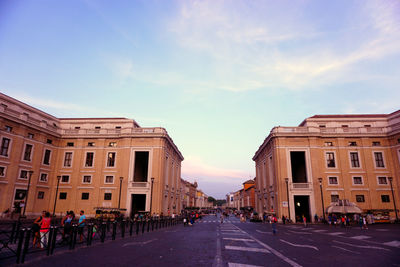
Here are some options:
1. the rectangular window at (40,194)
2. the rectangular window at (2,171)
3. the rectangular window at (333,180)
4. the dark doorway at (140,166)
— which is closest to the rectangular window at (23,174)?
the rectangular window at (2,171)

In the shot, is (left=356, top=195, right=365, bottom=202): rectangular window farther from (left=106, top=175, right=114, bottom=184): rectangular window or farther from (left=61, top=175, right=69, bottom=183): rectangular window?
(left=61, top=175, right=69, bottom=183): rectangular window

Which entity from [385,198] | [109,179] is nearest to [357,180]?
[385,198]

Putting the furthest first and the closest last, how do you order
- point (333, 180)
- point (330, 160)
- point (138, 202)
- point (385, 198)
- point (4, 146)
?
point (138, 202) → point (330, 160) → point (333, 180) → point (385, 198) → point (4, 146)

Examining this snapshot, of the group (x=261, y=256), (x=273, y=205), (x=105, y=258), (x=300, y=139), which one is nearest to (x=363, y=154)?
(x=300, y=139)

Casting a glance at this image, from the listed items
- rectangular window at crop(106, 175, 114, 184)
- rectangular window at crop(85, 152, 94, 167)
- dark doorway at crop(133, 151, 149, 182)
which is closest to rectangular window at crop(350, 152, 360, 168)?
dark doorway at crop(133, 151, 149, 182)

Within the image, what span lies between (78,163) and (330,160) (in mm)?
44010

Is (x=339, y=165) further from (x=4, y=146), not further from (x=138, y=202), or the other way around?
(x=4, y=146)

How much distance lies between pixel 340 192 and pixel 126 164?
35.7 meters

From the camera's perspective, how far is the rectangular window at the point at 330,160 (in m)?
39.3

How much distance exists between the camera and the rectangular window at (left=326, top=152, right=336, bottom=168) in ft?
129

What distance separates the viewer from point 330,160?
3962cm

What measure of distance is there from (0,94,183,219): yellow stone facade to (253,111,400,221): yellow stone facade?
2020 cm

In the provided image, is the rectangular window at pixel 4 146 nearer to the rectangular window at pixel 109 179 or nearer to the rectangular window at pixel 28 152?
the rectangular window at pixel 28 152

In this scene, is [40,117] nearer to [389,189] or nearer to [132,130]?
[132,130]
